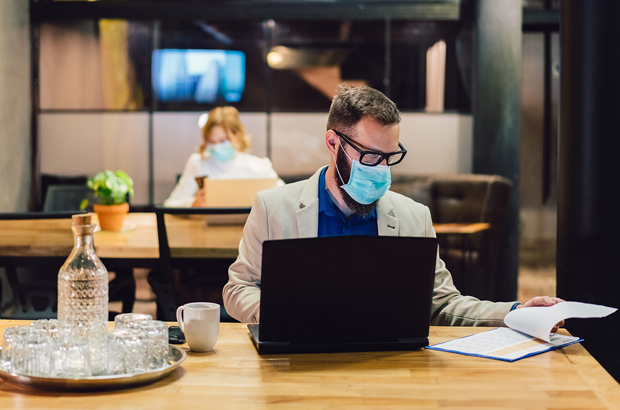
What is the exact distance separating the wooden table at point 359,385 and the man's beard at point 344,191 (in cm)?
55

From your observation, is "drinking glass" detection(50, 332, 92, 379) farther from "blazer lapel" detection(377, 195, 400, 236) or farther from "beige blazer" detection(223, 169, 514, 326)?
"blazer lapel" detection(377, 195, 400, 236)

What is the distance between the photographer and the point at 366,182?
1.76m

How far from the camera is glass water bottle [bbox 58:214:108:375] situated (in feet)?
4.05

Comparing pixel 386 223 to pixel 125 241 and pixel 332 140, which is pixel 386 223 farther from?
pixel 125 241

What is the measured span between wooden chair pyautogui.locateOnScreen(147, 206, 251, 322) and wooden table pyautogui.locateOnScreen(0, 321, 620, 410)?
137 cm

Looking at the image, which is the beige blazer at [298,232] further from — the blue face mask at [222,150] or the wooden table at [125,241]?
the blue face mask at [222,150]

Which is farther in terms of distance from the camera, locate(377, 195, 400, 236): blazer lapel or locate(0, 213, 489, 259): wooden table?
locate(0, 213, 489, 259): wooden table

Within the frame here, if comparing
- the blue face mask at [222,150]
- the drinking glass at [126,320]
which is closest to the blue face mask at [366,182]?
the drinking glass at [126,320]

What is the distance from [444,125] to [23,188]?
3.86 meters

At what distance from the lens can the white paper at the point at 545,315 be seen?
1.40m

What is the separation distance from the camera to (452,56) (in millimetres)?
5840

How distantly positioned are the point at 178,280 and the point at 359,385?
178cm

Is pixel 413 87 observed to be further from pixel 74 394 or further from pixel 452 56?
pixel 74 394

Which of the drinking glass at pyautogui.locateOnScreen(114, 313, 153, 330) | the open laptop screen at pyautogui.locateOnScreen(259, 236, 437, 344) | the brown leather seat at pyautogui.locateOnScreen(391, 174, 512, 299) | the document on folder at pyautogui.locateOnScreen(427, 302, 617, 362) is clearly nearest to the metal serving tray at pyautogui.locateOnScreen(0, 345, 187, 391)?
the drinking glass at pyautogui.locateOnScreen(114, 313, 153, 330)
